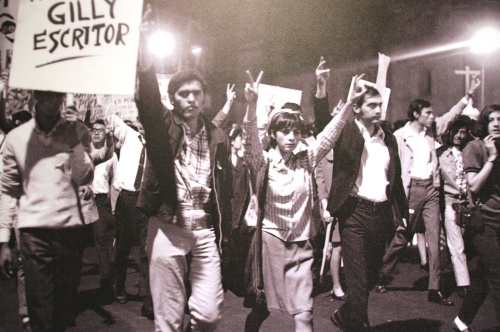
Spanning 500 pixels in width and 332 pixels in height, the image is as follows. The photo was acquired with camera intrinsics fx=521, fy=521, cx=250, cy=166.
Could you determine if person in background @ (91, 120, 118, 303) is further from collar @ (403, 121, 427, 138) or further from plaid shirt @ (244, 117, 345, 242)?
collar @ (403, 121, 427, 138)

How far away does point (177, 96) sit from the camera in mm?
3887

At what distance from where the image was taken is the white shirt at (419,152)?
733 centimetres

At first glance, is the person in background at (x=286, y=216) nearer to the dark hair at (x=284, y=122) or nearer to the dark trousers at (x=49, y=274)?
the dark hair at (x=284, y=122)

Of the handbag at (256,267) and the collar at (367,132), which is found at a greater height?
the collar at (367,132)

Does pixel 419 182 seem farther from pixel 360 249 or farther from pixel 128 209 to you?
pixel 128 209

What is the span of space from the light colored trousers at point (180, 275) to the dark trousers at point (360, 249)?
1.41 meters

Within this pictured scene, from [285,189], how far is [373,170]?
1.06 metres

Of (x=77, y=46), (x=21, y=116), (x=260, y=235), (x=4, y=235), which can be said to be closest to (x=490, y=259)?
(x=260, y=235)

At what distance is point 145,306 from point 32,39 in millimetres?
3324

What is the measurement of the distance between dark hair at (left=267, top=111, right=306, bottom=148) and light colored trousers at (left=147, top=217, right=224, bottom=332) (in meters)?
1.15

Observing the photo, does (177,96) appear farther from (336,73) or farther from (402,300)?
(336,73)

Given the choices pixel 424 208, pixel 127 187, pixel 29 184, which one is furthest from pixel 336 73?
pixel 29 184

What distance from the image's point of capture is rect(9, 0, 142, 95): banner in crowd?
3.69 m

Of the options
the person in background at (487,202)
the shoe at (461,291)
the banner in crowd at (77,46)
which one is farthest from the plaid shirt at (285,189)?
the shoe at (461,291)
